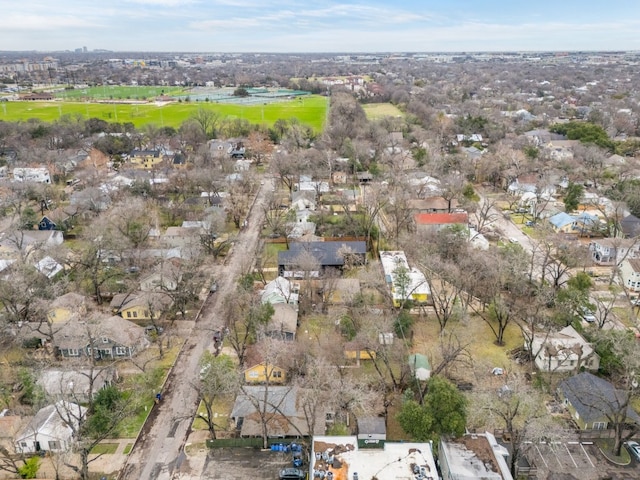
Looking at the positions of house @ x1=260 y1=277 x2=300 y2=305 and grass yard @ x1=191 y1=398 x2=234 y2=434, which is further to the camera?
house @ x1=260 y1=277 x2=300 y2=305

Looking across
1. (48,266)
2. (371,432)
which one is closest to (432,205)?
(371,432)

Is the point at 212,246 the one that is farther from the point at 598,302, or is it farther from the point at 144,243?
the point at 598,302

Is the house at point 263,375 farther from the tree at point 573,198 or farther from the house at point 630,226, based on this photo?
the tree at point 573,198

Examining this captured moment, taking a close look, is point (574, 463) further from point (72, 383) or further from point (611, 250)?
point (611, 250)

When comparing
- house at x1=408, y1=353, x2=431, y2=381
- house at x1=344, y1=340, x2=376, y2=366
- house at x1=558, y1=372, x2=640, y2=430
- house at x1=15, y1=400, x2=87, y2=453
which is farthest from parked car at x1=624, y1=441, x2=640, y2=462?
house at x1=15, y1=400, x2=87, y2=453

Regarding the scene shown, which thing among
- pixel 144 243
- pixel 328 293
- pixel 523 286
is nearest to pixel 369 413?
pixel 328 293

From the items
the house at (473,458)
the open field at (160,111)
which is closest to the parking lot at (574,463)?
the house at (473,458)

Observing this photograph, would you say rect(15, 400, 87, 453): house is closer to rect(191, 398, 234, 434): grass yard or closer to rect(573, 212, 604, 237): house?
rect(191, 398, 234, 434): grass yard
